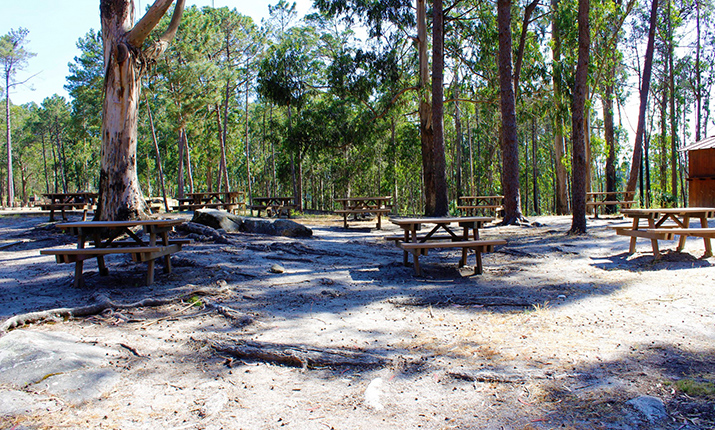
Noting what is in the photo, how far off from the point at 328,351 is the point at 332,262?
397cm

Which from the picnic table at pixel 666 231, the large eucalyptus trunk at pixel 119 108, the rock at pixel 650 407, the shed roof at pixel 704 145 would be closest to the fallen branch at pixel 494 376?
the rock at pixel 650 407

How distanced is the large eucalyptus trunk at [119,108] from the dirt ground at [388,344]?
4.73 ft

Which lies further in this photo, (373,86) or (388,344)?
(373,86)

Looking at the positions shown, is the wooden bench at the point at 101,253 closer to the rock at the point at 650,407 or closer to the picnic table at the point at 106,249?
the picnic table at the point at 106,249

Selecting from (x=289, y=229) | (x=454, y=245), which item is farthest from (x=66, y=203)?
(x=454, y=245)

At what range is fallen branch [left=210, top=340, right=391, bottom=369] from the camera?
10.1ft

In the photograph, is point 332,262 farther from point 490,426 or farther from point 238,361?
point 490,426

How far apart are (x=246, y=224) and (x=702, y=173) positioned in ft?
64.9

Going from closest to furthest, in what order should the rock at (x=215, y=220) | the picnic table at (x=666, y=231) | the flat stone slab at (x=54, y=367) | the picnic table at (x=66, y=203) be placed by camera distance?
1. the flat stone slab at (x=54, y=367)
2. the picnic table at (x=666, y=231)
3. the rock at (x=215, y=220)
4. the picnic table at (x=66, y=203)

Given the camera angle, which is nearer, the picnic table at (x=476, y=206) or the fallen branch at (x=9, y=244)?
the fallen branch at (x=9, y=244)

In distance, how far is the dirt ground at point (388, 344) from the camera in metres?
2.36

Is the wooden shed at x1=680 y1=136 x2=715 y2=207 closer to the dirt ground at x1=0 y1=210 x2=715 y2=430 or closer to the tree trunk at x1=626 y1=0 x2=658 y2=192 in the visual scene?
the tree trunk at x1=626 y1=0 x2=658 y2=192

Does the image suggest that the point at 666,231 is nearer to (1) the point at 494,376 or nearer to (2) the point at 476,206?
(1) the point at 494,376

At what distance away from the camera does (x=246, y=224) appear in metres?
10.7
